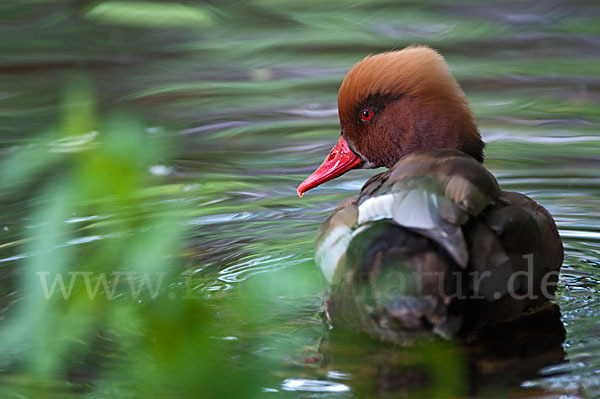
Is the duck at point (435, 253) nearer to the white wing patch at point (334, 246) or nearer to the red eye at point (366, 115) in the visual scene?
the white wing patch at point (334, 246)

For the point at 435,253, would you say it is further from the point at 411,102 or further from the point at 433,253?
the point at 411,102

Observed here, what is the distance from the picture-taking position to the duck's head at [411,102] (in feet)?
13.5

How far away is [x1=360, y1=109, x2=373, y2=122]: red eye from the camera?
431 centimetres

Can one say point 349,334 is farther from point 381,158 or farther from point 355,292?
point 381,158

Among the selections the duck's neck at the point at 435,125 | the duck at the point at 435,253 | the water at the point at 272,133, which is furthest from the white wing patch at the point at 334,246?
the duck's neck at the point at 435,125

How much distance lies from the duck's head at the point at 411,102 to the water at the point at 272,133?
2.33 ft

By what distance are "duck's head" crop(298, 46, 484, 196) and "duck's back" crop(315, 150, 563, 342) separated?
0.92 metres

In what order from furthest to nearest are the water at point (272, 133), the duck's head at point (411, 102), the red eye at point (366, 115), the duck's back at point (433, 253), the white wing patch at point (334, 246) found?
the red eye at point (366, 115), the duck's head at point (411, 102), the white wing patch at point (334, 246), the duck's back at point (433, 253), the water at point (272, 133)

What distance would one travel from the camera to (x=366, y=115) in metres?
4.33

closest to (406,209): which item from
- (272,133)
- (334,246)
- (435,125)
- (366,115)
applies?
(334,246)

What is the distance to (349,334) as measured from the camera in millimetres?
3207

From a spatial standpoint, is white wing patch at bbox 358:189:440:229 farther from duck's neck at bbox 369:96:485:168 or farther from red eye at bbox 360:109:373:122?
red eye at bbox 360:109:373:122

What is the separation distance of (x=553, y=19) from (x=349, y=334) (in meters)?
6.42

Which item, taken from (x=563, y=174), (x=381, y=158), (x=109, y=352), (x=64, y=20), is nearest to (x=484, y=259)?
(x=109, y=352)
